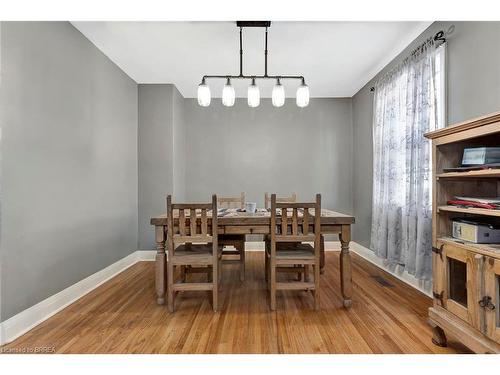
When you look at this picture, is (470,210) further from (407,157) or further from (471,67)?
(407,157)

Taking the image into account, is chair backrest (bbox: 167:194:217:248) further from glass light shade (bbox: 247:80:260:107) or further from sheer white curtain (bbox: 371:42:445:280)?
sheer white curtain (bbox: 371:42:445:280)

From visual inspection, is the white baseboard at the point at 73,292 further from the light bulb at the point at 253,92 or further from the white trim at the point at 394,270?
the light bulb at the point at 253,92

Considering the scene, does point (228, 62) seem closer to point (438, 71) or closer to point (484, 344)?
point (438, 71)

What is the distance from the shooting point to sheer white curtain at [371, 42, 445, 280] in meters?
2.44

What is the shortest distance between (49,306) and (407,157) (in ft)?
11.3

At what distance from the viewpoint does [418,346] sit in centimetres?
175

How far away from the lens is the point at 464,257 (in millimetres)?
1527

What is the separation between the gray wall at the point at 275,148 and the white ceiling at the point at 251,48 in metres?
0.72

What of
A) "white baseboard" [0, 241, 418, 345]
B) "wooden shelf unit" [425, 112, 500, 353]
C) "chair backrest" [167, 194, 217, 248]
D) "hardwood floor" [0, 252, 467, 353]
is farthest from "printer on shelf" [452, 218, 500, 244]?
"chair backrest" [167, 194, 217, 248]

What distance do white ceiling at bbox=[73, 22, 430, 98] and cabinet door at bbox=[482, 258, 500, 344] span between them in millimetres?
2163

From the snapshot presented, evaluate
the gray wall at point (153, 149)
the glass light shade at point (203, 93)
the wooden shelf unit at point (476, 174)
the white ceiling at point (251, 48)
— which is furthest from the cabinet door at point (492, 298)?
the gray wall at point (153, 149)

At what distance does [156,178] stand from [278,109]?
222 cm
